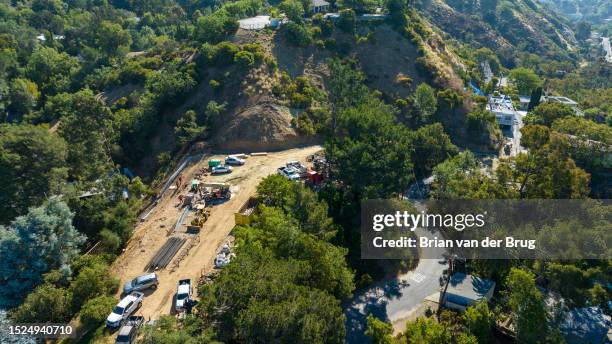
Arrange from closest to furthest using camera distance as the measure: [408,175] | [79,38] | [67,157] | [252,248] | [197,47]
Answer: [252,248], [408,175], [67,157], [197,47], [79,38]

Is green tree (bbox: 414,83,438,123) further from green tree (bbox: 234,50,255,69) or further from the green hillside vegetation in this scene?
green tree (bbox: 234,50,255,69)

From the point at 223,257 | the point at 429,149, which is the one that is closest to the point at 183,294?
the point at 223,257

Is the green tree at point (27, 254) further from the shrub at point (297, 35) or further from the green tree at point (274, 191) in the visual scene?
the shrub at point (297, 35)

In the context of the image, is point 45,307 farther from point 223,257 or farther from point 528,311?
point 528,311

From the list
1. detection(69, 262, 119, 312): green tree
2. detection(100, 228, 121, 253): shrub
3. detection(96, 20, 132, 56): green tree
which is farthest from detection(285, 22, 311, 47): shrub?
detection(69, 262, 119, 312): green tree

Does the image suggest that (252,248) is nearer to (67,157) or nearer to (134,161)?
(67,157)

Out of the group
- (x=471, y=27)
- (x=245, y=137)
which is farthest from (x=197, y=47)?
(x=471, y=27)
